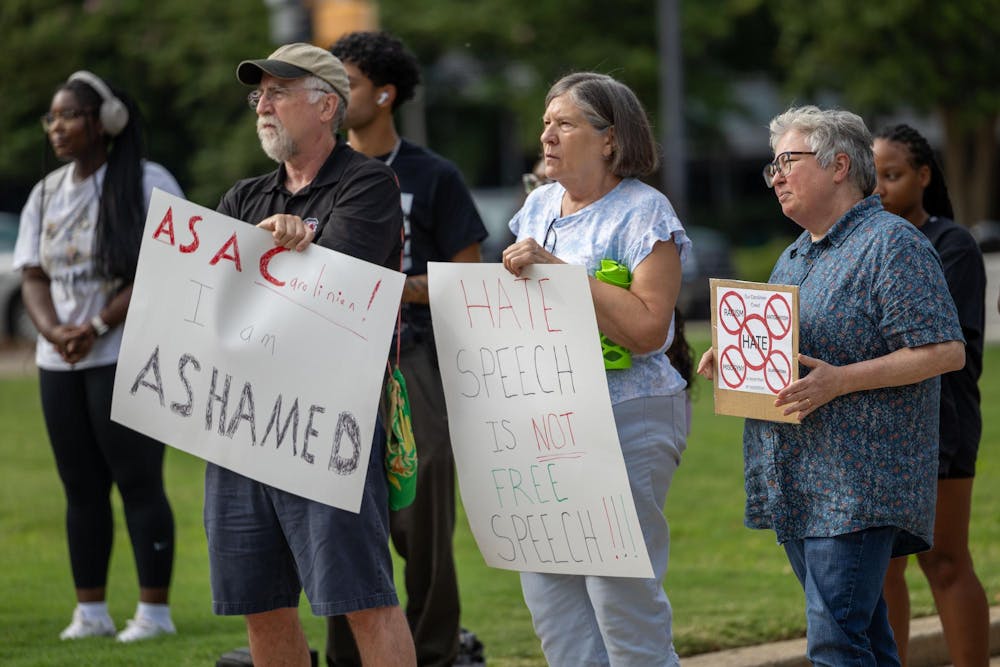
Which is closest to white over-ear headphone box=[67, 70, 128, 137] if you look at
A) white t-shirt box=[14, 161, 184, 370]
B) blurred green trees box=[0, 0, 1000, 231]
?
white t-shirt box=[14, 161, 184, 370]

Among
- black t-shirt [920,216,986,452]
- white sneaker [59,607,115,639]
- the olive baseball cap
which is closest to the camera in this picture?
the olive baseball cap

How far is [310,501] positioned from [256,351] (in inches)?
16.7

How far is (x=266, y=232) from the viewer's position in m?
4.08

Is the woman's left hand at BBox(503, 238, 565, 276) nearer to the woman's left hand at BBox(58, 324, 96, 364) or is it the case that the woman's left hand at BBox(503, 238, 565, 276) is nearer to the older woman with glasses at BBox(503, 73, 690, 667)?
the older woman with glasses at BBox(503, 73, 690, 667)

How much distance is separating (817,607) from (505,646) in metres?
2.25

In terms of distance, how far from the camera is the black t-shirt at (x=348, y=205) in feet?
13.4

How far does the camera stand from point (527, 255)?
3975 mm

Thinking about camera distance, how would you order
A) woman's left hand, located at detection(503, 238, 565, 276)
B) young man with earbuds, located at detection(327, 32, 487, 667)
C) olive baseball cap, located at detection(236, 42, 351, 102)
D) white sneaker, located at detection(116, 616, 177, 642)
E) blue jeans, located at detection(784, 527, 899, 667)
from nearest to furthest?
blue jeans, located at detection(784, 527, 899, 667)
woman's left hand, located at detection(503, 238, 565, 276)
olive baseball cap, located at detection(236, 42, 351, 102)
young man with earbuds, located at detection(327, 32, 487, 667)
white sneaker, located at detection(116, 616, 177, 642)

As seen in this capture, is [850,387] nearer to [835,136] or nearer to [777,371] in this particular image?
[777,371]

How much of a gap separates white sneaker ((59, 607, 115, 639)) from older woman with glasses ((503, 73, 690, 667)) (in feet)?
8.33

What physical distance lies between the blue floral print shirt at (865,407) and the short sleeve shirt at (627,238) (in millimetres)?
353

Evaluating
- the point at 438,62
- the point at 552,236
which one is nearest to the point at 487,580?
the point at 552,236

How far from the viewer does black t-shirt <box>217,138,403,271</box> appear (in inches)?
160

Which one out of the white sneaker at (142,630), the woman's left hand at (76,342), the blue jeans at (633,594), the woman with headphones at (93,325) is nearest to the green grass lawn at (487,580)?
the white sneaker at (142,630)
